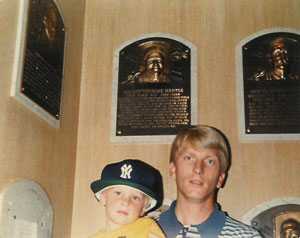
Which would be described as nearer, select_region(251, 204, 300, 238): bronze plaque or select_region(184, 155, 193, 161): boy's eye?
select_region(184, 155, 193, 161): boy's eye

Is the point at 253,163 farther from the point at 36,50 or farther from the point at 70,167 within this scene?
the point at 36,50

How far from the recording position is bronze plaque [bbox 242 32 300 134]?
3.04m

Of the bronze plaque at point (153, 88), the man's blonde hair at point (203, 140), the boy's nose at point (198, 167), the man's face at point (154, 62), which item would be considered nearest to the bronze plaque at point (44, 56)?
the bronze plaque at point (153, 88)

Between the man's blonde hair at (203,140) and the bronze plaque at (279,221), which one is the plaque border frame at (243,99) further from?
the man's blonde hair at (203,140)

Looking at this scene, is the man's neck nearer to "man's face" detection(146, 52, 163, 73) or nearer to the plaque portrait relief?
the plaque portrait relief

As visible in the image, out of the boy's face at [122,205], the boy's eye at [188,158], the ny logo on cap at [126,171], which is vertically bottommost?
the boy's face at [122,205]

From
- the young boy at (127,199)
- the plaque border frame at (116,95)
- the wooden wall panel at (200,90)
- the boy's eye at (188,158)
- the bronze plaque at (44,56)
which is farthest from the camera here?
the plaque border frame at (116,95)

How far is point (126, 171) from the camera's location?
2131 mm

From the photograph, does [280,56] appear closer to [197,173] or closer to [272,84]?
[272,84]

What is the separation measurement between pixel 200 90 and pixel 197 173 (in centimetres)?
108

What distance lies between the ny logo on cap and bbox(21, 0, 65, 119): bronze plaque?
2.46 feet

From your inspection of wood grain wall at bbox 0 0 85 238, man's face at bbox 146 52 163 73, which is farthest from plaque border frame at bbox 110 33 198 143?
wood grain wall at bbox 0 0 85 238

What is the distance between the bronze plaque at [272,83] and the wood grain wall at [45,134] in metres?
Result: 1.38

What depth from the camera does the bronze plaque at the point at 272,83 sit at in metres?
3.04
